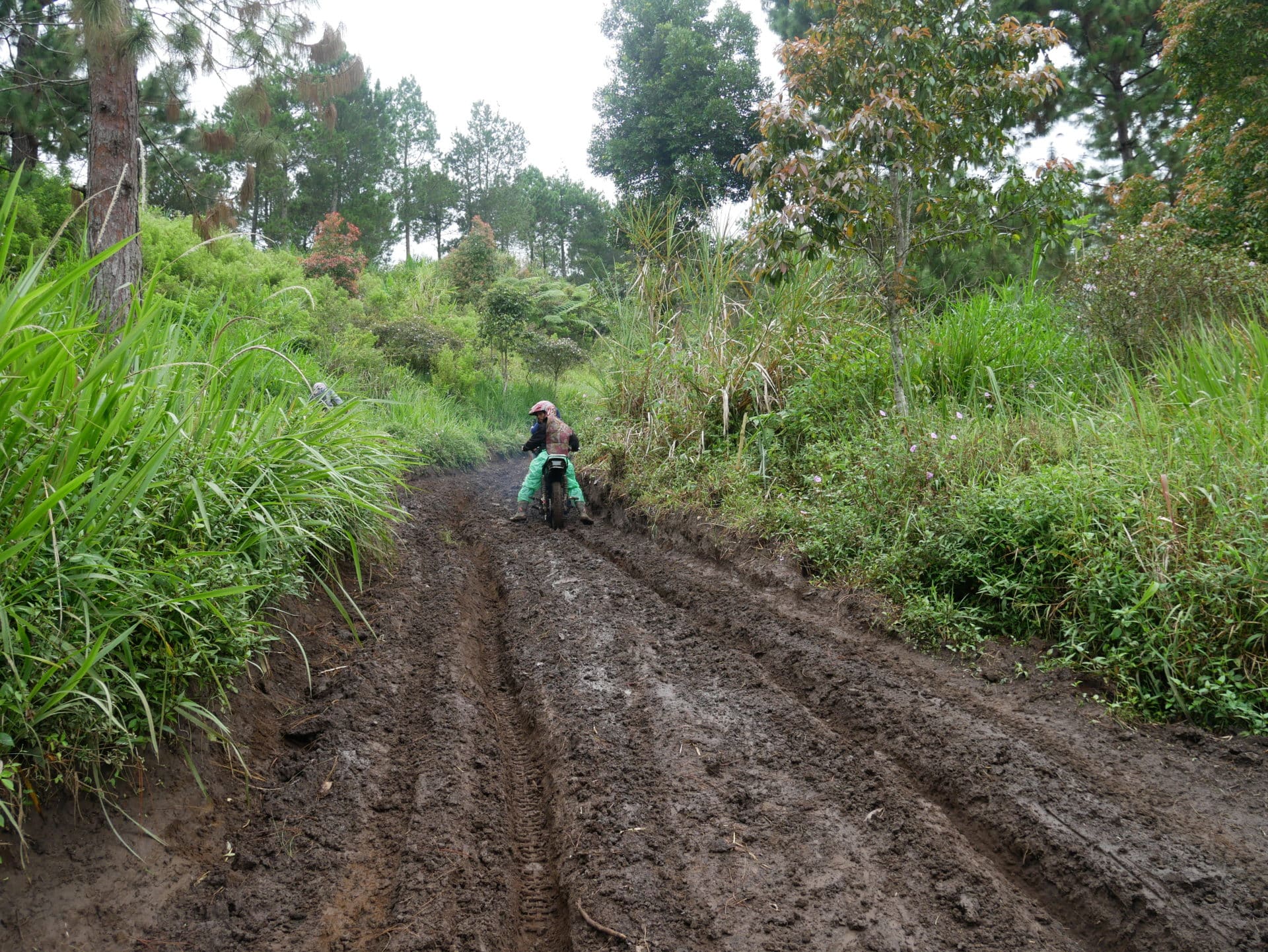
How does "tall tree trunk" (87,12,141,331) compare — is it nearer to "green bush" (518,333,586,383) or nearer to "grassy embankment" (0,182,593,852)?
"grassy embankment" (0,182,593,852)

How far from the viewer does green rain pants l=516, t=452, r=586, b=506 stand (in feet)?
27.4

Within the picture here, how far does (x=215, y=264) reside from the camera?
1295cm

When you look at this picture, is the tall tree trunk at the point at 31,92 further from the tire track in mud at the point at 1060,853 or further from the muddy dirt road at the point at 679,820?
the tire track in mud at the point at 1060,853

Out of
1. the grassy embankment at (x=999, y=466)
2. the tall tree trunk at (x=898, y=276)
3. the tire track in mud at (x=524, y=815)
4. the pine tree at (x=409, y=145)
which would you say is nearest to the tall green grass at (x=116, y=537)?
the tire track in mud at (x=524, y=815)

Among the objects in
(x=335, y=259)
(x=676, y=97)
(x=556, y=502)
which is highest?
(x=676, y=97)

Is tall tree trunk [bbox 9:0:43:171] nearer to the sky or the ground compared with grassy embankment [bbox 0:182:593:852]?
nearer to the sky

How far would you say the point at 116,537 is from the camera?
258cm

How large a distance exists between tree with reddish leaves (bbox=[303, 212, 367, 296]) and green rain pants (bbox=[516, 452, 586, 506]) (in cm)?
1449

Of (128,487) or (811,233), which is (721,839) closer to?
(128,487)

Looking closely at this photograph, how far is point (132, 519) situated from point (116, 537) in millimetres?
109

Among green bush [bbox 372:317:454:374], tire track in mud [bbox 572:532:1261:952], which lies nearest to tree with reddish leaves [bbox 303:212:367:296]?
→ green bush [bbox 372:317:454:374]

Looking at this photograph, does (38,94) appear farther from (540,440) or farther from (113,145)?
(540,440)

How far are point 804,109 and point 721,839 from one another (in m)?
5.33

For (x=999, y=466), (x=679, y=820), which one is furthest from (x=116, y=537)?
(x=999, y=466)
